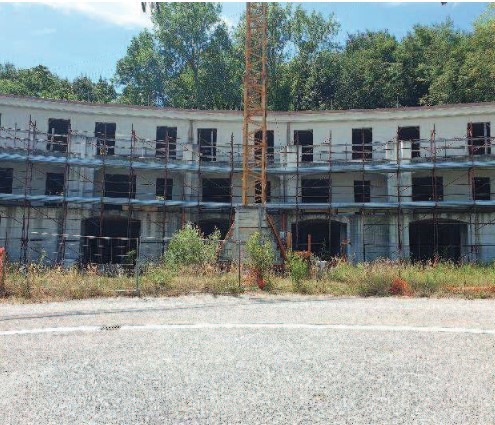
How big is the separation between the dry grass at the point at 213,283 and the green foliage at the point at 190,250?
1.37m

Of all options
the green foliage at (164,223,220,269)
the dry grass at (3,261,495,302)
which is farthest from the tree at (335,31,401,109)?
the dry grass at (3,261,495,302)

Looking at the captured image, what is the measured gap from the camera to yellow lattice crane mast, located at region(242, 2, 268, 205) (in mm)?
26231

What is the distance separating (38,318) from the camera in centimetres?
973

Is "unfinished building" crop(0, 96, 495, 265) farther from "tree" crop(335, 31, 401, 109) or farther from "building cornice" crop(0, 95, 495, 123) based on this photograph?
"tree" crop(335, 31, 401, 109)

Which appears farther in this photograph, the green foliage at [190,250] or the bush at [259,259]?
the green foliage at [190,250]

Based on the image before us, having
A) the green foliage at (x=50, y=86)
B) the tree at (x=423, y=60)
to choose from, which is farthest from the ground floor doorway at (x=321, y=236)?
the green foliage at (x=50, y=86)

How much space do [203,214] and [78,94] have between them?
30.3m

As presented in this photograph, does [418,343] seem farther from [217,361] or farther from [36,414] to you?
[36,414]

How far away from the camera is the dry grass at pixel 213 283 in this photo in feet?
42.4

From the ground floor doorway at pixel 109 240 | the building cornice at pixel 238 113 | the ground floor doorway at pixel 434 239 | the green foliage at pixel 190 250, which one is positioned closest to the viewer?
the green foliage at pixel 190 250

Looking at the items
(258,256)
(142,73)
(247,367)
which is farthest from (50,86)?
(247,367)

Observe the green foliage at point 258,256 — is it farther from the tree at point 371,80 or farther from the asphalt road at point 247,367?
the tree at point 371,80

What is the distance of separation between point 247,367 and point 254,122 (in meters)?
22.7

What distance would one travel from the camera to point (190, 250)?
17.8 meters
